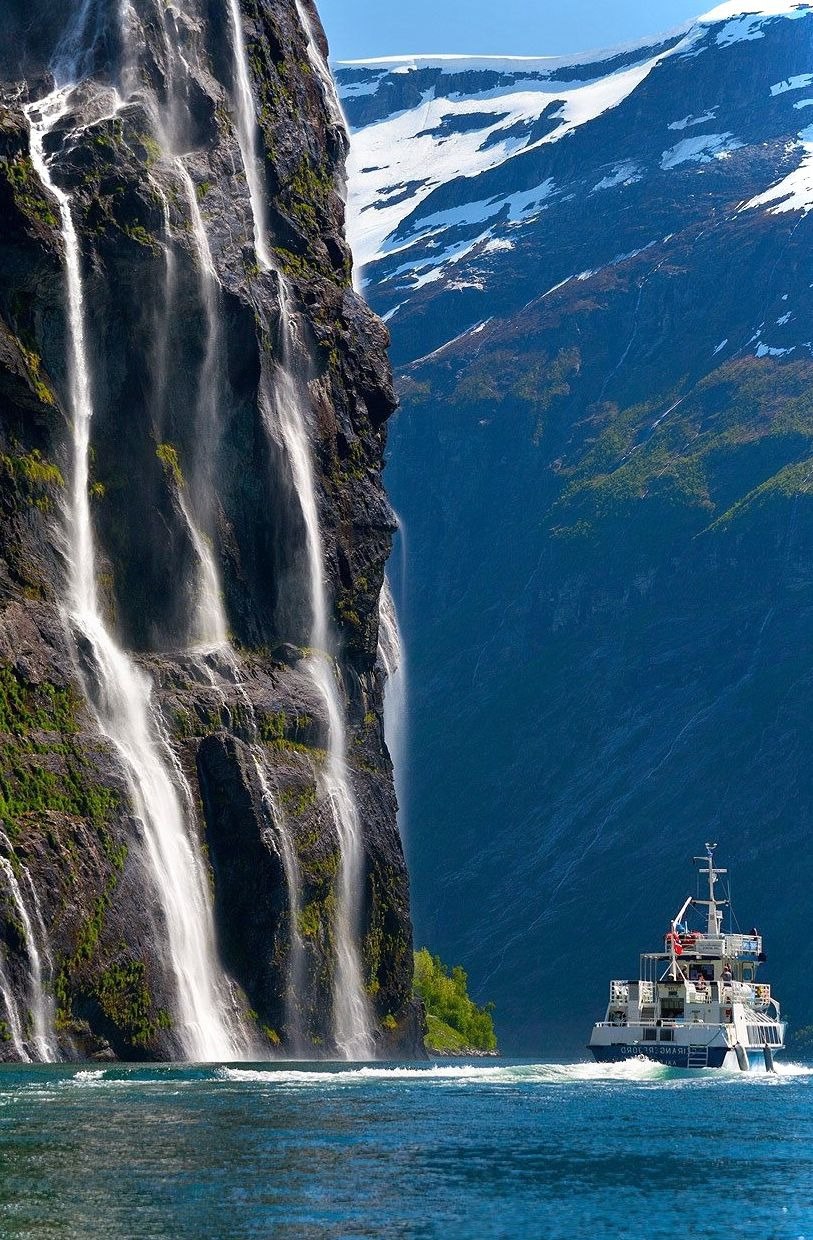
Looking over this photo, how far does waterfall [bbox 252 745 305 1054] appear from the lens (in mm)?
114062

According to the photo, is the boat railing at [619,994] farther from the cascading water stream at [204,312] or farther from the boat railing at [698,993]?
the cascading water stream at [204,312]

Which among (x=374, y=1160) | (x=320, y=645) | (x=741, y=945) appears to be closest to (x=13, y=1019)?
(x=374, y=1160)

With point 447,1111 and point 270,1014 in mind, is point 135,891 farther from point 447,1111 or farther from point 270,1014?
point 447,1111

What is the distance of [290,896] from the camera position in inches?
4530

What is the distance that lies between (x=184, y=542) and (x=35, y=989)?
3373 centimetres

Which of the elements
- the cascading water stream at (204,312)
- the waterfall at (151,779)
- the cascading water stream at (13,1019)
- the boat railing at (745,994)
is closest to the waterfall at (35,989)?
the cascading water stream at (13,1019)

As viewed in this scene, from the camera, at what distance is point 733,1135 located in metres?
74.9

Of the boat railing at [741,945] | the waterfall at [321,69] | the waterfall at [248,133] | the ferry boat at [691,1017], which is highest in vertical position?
the waterfall at [321,69]

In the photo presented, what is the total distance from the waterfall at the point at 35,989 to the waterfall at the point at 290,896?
20.6m

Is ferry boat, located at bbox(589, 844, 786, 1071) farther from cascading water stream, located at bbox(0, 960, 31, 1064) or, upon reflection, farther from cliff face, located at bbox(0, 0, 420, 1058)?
cascading water stream, located at bbox(0, 960, 31, 1064)

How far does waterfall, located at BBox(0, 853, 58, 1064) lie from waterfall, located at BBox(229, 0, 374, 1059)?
28078 mm

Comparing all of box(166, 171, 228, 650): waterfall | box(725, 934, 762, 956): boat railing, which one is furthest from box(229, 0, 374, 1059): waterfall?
box(725, 934, 762, 956): boat railing

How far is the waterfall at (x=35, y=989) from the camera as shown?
94.5 meters

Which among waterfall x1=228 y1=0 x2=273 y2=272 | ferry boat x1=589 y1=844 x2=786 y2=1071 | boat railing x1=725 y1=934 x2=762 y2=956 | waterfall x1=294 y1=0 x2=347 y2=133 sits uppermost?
waterfall x1=294 y1=0 x2=347 y2=133
